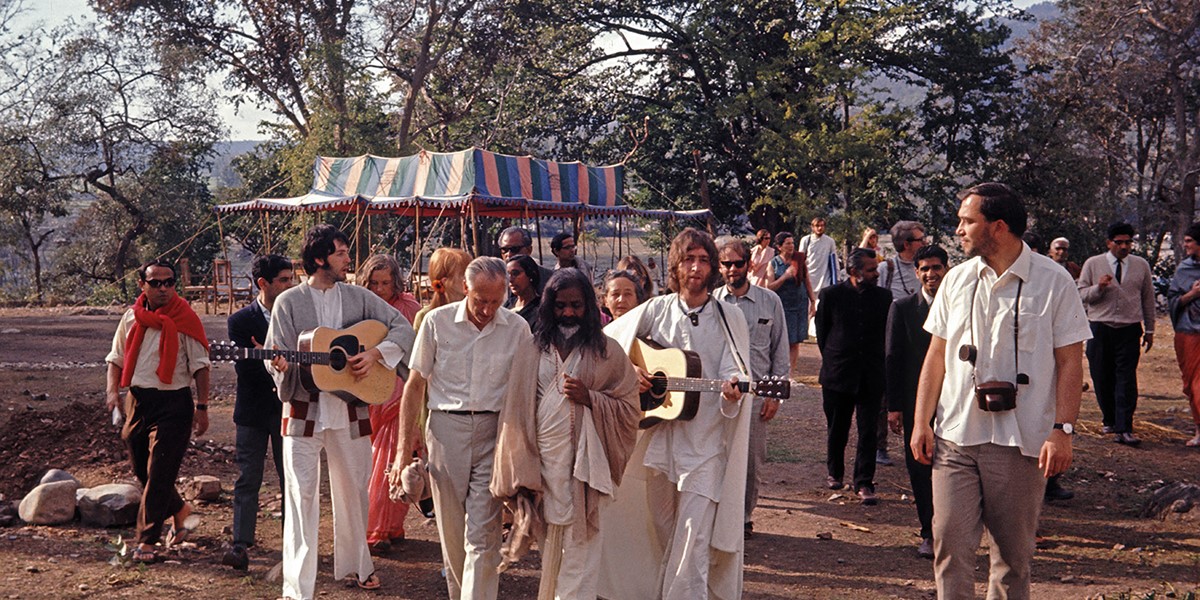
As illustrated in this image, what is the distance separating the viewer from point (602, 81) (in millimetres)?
34312

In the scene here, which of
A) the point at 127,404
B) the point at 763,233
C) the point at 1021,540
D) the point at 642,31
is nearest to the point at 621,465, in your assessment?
the point at 1021,540

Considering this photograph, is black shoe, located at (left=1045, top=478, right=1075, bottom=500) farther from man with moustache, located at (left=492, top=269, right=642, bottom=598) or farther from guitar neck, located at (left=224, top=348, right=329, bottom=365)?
guitar neck, located at (left=224, top=348, right=329, bottom=365)

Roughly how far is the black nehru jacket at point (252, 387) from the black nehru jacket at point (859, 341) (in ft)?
12.4

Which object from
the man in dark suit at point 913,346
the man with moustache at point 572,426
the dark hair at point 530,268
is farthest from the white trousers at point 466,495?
the man in dark suit at point 913,346

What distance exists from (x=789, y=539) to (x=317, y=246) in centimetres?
359

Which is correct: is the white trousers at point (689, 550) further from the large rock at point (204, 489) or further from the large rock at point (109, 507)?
the large rock at point (204, 489)

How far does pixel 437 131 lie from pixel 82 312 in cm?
1171

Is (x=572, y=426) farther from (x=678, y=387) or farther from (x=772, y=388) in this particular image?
(x=772, y=388)

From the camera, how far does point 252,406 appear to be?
6543mm

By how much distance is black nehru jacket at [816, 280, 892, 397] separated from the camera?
820 cm

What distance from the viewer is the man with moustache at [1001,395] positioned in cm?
448

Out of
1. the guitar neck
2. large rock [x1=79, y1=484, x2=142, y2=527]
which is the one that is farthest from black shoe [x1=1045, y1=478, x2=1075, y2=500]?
large rock [x1=79, y1=484, x2=142, y2=527]

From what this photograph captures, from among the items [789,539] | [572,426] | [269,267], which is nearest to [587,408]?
[572,426]

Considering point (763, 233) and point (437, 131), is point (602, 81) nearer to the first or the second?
point (437, 131)
